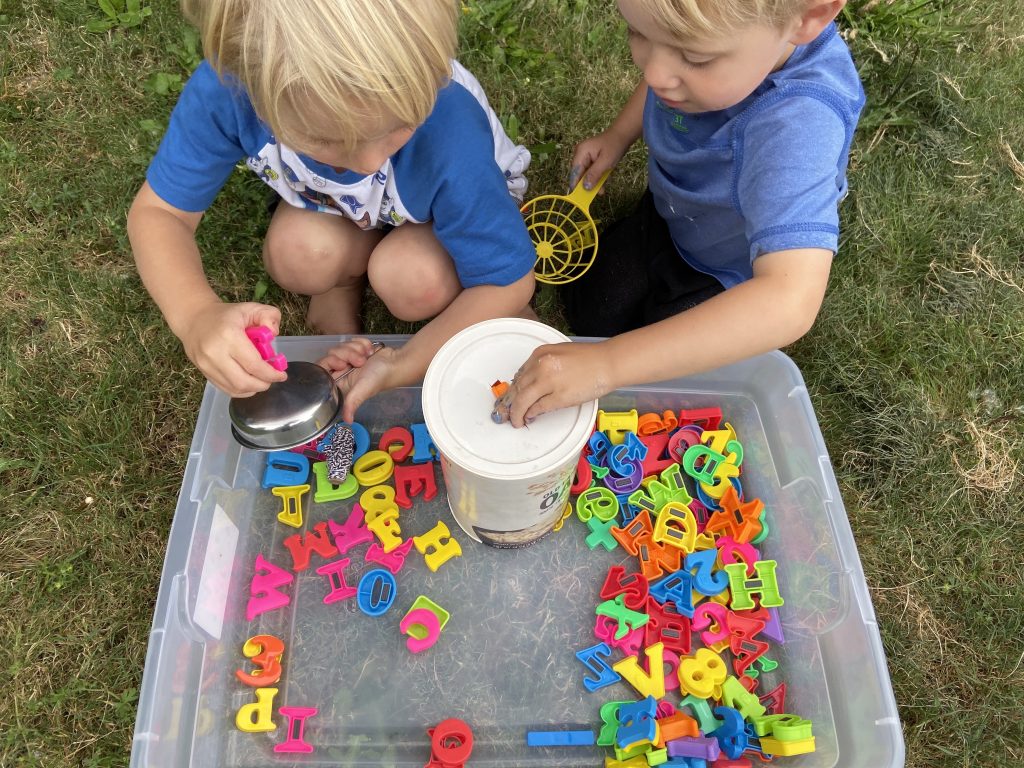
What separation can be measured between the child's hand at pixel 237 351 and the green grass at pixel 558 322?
43cm

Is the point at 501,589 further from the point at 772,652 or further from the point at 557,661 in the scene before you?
the point at 772,652

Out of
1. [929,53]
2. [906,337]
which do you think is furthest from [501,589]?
[929,53]

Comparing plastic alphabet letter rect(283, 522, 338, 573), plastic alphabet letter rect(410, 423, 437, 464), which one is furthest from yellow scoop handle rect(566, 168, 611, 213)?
plastic alphabet letter rect(283, 522, 338, 573)

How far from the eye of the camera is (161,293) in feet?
3.21

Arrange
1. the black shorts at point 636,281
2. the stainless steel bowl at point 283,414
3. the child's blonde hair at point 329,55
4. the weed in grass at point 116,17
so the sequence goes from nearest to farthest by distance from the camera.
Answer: the child's blonde hair at point 329,55
the stainless steel bowl at point 283,414
the black shorts at point 636,281
the weed in grass at point 116,17

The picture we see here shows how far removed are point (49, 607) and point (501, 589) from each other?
2.20 ft

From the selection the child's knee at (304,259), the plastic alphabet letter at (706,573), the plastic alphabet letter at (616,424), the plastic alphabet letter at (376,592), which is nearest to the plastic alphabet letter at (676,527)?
the plastic alphabet letter at (706,573)

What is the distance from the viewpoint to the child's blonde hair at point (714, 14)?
2.26 feet

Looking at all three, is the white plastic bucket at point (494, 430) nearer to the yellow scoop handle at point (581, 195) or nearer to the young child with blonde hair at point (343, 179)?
the young child with blonde hair at point (343, 179)

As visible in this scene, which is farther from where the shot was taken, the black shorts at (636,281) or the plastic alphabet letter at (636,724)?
the black shorts at (636,281)

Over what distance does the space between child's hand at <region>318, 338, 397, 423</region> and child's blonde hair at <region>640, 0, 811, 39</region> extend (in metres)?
0.57

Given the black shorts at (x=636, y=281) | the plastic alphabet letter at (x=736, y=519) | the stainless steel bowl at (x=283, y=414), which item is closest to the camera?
the stainless steel bowl at (x=283, y=414)

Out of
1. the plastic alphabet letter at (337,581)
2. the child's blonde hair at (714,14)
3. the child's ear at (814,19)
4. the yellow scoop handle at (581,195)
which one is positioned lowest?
the plastic alphabet letter at (337,581)

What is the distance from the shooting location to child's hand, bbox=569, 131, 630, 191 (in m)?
1.29
